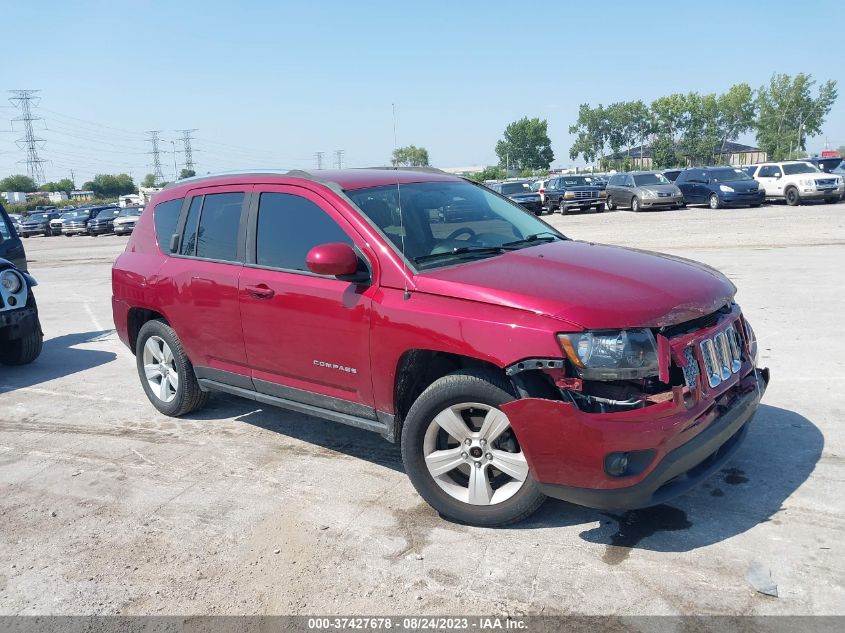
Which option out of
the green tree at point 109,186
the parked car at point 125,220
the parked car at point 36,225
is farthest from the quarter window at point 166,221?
the green tree at point 109,186

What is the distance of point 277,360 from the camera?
454cm

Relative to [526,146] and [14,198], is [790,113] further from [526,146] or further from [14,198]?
[14,198]

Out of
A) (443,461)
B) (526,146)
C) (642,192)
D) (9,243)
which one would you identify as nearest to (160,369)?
(443,461)

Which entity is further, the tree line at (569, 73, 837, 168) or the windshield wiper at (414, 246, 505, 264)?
the tree line at (569, 73, 837, 168)

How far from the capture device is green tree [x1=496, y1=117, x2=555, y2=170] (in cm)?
12900

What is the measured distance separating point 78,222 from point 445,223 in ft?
135

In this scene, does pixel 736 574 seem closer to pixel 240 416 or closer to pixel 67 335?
pixel 240 416

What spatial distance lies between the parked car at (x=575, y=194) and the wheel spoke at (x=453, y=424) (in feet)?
92.3

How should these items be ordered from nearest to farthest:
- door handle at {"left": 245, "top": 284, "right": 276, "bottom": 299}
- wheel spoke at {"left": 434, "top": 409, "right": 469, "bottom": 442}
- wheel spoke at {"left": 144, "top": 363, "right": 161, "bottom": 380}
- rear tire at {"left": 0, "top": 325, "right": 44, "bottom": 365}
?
wheel spoke at {"left": 434, "top": 409, "right": 469, "bottom": 442}
door handle at {"left": 245, "top": 284, "right": 276, "bottom": 299}
wheel spoke at {"left": 144, "top": 363, "right": 161, "bottom": 380}
rear tire at {"left": 0, "top": 325, "right": 44, "bottom": 365}

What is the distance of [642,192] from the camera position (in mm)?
28719

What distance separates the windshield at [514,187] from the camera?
3189 cm

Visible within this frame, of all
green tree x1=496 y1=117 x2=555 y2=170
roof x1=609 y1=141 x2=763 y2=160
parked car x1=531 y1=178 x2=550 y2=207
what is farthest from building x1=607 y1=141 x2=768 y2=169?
parked car x1=531 y1=178 x2=550 y2=207

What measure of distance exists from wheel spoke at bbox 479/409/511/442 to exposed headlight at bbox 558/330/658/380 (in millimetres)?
480

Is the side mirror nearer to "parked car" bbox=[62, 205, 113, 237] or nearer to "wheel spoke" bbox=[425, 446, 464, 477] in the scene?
"wheel spoke" bbox=[425, 446, 464, 477]
